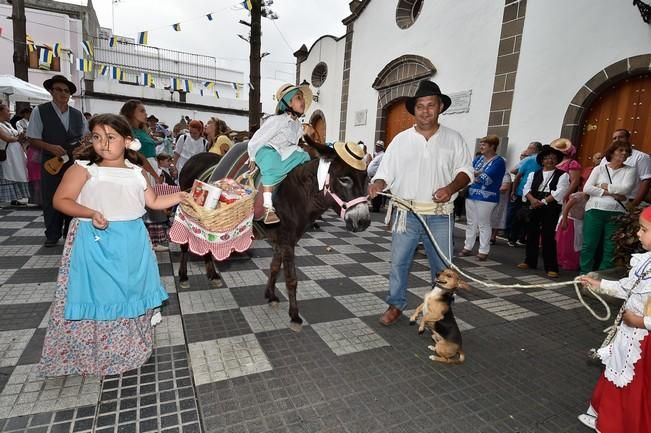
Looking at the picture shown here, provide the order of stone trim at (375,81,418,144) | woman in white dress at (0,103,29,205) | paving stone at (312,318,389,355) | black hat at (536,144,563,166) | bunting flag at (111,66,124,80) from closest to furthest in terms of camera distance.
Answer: paving stone at (312,318,389,355), black hat at (536,144,563,166), woman in white dress at (0,103,29,205), stone trim at (375,81,418,144), bunting flag at (111,66,124,80)

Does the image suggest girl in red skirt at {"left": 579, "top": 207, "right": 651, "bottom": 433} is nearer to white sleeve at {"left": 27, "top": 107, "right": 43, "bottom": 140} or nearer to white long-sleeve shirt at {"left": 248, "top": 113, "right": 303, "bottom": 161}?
white long-sleeve shirt at {"left": 248, "top": 113, "right": 303, "bottom": 161}

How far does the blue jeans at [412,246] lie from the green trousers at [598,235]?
309cm

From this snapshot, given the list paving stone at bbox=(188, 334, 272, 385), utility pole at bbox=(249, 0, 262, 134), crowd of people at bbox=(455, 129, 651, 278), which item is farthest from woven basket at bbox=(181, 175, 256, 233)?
utility pole at bbox=(249, 0, 262, 134)

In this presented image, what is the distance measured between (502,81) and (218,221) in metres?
8.18

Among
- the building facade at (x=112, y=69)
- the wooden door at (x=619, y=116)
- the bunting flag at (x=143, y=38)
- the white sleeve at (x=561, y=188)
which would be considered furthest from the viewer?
the building facade at (x=112, y=69)

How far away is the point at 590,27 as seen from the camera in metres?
6.51

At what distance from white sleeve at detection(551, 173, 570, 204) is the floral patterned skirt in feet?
19.4

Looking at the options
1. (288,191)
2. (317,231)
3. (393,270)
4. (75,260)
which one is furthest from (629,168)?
(75,260)

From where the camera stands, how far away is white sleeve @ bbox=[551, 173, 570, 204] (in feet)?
17.6

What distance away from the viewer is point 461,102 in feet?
30.0

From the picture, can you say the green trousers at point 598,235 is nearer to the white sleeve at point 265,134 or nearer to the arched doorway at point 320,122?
the white sleeve at point 265,134

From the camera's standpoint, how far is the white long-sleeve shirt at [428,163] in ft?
10.4

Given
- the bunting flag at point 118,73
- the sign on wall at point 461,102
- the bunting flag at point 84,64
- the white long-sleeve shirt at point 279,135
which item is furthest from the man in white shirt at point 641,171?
the bunting flag at point 84,64

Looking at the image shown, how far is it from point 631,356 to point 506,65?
792 cm
